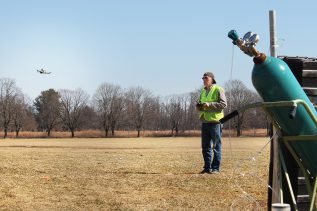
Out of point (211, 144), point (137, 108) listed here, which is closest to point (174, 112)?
point (137, 108)

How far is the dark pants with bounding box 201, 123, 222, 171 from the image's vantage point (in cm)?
1134

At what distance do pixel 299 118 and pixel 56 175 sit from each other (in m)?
7.23

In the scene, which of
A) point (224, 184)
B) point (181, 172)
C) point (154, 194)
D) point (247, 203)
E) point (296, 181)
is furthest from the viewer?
point (181, 172)

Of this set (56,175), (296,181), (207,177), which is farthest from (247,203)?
(56,175)

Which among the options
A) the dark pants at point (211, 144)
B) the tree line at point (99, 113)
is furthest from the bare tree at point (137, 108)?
the dark pants at point (211, 144)

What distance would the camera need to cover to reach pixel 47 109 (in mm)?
130375

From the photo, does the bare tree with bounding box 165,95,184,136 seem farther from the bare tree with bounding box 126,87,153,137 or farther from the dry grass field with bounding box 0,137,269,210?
→ the dry grass field with bounding box 0,137,269,210

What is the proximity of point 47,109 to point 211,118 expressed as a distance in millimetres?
122035

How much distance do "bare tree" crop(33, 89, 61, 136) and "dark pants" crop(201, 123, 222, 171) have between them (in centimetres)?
11267

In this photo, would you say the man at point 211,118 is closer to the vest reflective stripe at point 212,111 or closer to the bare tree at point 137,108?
the vest reflective stripe at point 212,111

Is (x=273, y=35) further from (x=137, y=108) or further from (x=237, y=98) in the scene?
(x=137, y=108)

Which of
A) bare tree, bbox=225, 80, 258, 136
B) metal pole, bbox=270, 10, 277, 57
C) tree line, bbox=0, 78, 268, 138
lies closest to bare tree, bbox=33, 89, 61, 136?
tree line, bbox=0, 78, 268, 138

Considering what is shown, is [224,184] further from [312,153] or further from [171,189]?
[312,153]

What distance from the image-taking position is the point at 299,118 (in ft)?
15.0
